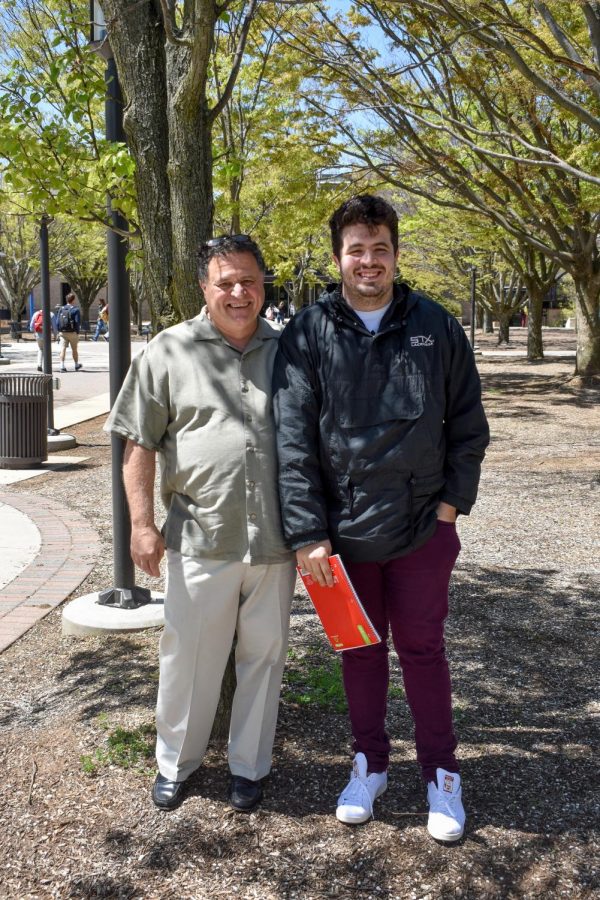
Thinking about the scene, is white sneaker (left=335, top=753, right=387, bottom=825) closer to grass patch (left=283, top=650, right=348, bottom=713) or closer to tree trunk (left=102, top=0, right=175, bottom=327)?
grass patch (left=283, top=650, right=348, bottom=713)

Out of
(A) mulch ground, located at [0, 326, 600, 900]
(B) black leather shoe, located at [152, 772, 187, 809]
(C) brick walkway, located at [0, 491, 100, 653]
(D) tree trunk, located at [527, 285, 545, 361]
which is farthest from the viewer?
(D) tree trunk, located at [527, 285, 545, 361]

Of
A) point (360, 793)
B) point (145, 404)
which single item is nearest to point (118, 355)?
point (145, 404)

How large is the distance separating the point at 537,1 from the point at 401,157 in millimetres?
7117

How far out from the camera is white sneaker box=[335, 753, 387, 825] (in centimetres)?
297

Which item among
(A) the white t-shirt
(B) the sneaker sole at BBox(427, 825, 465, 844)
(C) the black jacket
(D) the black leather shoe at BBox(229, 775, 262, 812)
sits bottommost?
(B) the sneaker sole at BBox(427, 825, 465, 844)

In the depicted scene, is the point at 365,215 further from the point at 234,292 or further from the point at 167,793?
the point at 167,793

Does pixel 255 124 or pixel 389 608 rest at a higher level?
pixel 255 124

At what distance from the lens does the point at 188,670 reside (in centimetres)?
303

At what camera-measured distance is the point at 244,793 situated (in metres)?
3.09

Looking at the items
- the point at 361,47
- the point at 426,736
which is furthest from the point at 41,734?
the point at 361,47

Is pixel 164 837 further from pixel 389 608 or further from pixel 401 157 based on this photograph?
pixel 401 157

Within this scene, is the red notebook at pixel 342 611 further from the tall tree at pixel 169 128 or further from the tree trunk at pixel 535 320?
the tree trunk at pixel 535 320

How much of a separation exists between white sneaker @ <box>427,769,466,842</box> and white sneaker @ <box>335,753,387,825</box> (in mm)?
195

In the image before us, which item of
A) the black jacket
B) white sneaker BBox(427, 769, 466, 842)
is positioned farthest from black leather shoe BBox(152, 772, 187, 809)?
the black jacket
